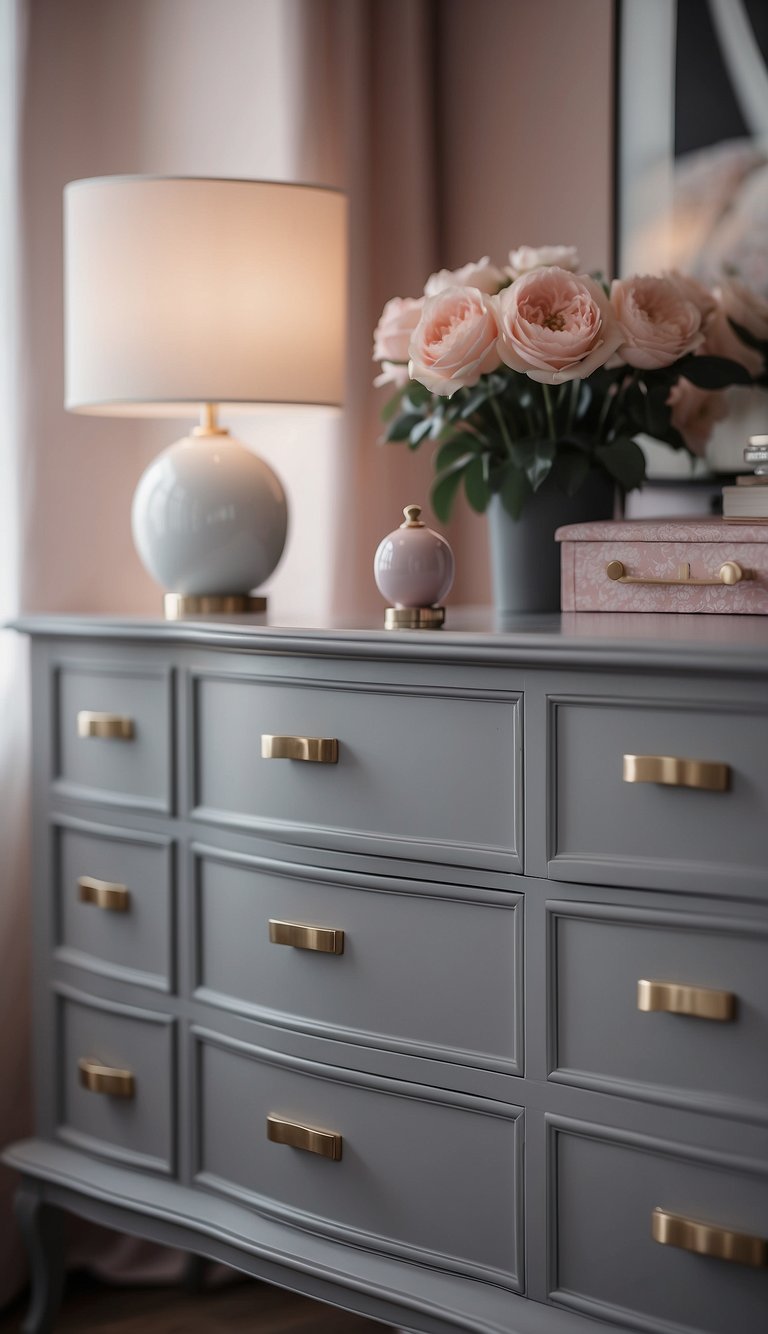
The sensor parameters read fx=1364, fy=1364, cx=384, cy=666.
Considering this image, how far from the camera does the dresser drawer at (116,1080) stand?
5.23 ft

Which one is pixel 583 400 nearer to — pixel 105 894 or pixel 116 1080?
pixel 105 894

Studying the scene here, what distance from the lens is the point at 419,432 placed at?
66.3 inches

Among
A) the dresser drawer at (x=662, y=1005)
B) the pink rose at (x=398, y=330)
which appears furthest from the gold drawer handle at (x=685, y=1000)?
the pink rose at (x=398, y=330)

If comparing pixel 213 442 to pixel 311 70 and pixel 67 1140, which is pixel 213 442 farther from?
pixel 67 1140

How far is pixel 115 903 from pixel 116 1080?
22 centimetres

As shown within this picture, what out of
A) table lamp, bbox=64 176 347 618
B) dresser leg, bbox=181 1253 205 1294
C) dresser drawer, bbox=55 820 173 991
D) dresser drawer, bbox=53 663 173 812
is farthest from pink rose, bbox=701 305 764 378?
dresser leg, bbox=181 1253 205 1294

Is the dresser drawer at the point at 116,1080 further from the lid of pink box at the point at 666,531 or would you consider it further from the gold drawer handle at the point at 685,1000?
the lid of pink box at the point at 666,531

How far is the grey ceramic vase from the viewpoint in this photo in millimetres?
1646

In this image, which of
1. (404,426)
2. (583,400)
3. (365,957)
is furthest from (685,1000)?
(404,426)

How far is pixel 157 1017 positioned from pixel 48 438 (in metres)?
0.89

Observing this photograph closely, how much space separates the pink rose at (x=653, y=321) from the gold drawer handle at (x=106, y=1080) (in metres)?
1.02

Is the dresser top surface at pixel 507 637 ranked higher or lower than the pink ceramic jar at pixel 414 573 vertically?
lower

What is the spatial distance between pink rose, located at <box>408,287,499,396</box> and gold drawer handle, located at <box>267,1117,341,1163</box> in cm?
79

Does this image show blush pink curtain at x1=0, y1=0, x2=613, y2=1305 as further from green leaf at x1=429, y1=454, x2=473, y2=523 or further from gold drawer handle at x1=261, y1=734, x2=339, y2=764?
gold drawer handle at x1=261, y1=734, x2=339, y2=764
